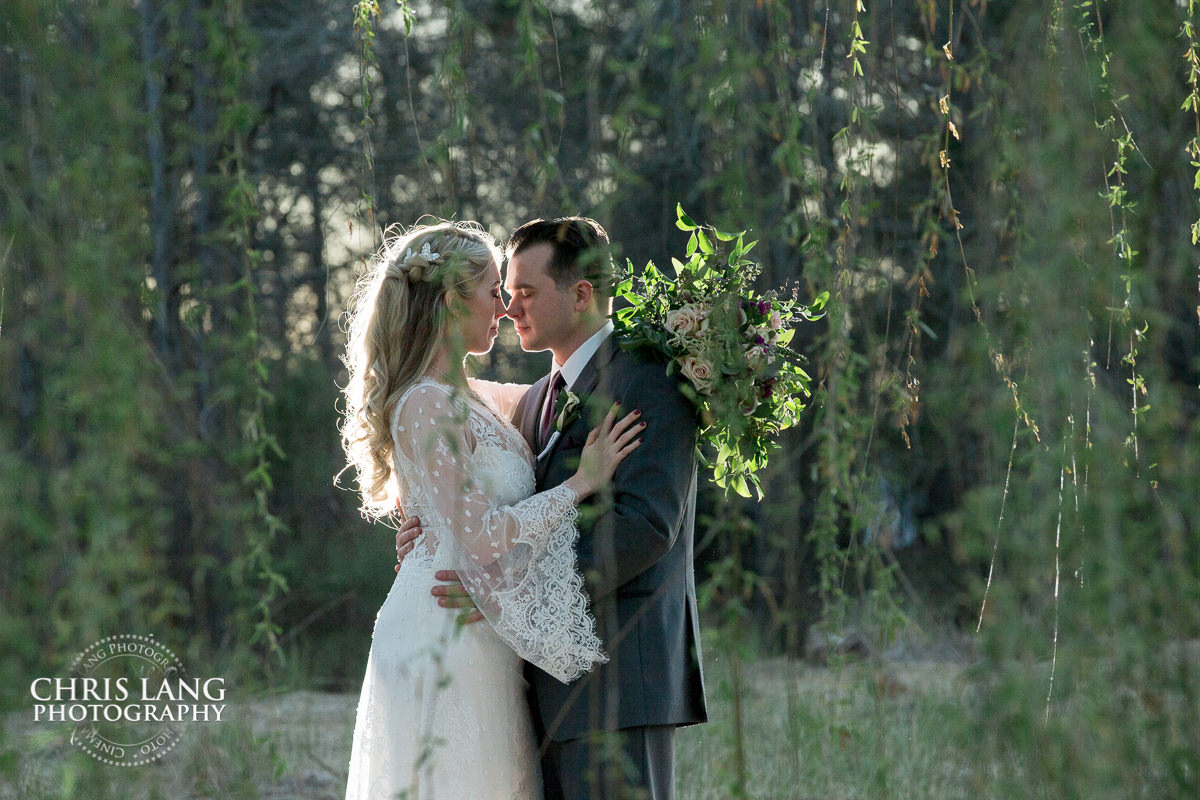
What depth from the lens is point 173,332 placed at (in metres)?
6.34

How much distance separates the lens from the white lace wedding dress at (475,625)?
7.36 ft

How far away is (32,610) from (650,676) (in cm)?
125

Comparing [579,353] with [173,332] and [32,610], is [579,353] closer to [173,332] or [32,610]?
[32,610]

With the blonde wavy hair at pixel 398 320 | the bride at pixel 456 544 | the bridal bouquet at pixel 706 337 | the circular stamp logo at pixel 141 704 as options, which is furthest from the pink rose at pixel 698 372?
the circular stamp logo at pixel 141 704

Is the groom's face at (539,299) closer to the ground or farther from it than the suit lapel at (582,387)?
farther from it

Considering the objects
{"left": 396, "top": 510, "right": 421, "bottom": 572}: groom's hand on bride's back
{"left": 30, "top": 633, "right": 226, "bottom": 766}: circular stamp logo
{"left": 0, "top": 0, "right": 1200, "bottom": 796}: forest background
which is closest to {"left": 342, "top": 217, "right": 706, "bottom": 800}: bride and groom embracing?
{"left": 396, "top": 510, "right": 421, "bottom": 572}: groom's hand on bride's back

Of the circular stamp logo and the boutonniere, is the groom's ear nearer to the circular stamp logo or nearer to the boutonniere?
the boutonniere

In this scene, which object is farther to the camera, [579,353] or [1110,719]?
[579,353]

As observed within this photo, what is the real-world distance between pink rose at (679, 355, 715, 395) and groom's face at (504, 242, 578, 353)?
372 mm

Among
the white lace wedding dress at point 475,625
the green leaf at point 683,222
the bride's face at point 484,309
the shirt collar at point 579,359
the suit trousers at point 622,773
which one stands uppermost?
the green leaf at point 683,222

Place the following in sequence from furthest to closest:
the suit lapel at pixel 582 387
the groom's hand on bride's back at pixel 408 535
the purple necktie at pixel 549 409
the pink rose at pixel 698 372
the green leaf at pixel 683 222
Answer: the purple necktie at pixel 549 409 < the groom's hand on bride's back at pixel 408 535 < the suit lapel at pixel 582 387 < the pink rose at pixel 698 372 < the green leaf at pixel 683 222

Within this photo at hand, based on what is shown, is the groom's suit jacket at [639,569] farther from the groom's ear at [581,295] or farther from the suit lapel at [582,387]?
the groom's ear at [581,295]

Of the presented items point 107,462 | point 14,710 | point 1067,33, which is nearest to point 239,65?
point 107,462

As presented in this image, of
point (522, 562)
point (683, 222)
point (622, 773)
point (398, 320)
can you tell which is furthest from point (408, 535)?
point (683, 222)
